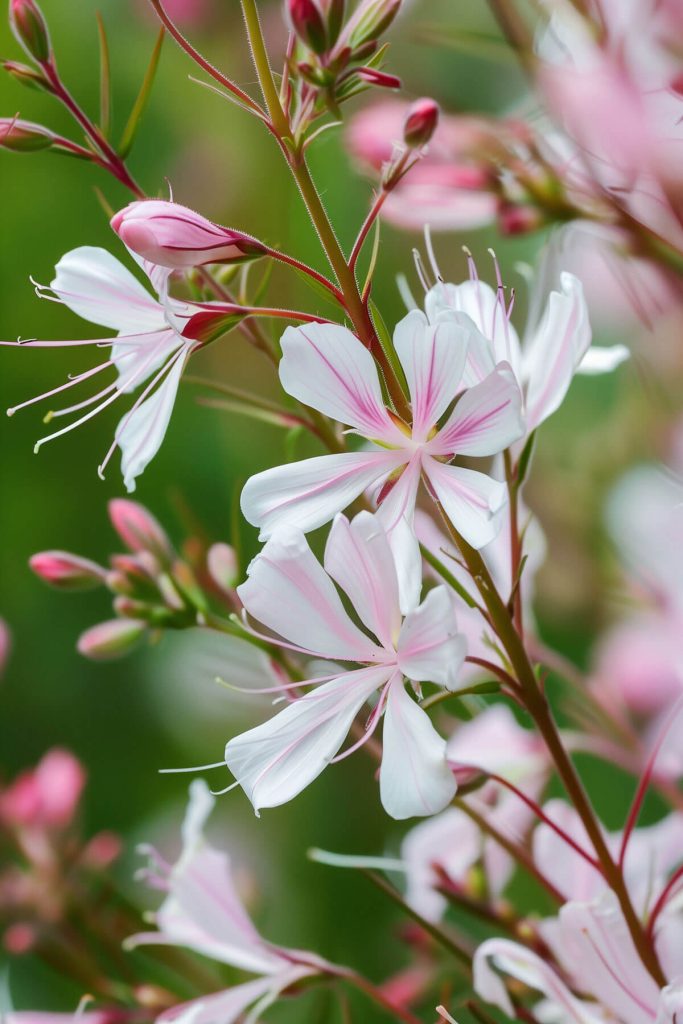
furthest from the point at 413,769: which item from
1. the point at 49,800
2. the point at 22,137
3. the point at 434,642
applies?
the point at 49,800

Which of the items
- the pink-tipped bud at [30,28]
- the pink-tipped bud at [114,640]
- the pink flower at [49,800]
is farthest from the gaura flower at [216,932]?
the pink-tipped bud at [30,28]

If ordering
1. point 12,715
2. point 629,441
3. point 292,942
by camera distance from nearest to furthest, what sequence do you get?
1. point 629,441
2. point 292,942
3. point 12,715

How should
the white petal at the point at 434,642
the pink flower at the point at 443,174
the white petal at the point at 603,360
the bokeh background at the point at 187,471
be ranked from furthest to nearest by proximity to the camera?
the bokeh background at the point at 187,471
the pink flower at the point at 443,174
the white petal at the point at 603,360
the white petal at the point at 434,642

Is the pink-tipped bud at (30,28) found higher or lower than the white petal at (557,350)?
higher

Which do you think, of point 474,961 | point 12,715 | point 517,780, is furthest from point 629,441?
point 12,715

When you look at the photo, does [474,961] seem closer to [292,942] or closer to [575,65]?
[575,65]

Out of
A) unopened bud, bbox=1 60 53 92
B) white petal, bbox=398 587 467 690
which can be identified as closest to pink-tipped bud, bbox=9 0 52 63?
unopened bud, bbox=1 60 53 92

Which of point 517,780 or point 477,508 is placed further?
point 517,780

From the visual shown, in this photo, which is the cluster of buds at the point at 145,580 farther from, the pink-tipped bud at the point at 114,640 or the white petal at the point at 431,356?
the white petal at the point at 431,356
